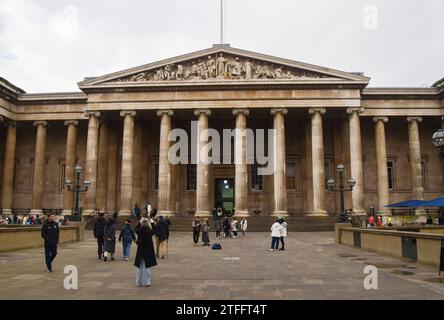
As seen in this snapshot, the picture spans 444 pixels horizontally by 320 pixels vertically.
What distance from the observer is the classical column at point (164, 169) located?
36.6 meters

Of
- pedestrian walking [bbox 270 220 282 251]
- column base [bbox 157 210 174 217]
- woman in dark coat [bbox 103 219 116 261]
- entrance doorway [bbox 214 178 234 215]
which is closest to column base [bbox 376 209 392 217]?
entrance doorway [bbox 214 178 234 215]

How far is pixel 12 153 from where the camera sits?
42.2 metres

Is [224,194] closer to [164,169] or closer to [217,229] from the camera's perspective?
[164,169]

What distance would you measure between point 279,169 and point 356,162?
6.79 metres

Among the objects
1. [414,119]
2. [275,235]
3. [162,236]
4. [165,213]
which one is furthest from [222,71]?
[162,236]

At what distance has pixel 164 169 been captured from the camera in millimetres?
37125

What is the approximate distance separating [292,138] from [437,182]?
15524mm

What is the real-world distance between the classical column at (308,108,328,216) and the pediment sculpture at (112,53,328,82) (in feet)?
12.1

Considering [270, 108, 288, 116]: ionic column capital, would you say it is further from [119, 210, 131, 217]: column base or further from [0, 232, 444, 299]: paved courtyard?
[0, 232, 444, 299]: paved courtyard

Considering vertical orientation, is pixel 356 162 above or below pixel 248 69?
below

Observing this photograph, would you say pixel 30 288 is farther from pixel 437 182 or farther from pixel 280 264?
pixel 437 182

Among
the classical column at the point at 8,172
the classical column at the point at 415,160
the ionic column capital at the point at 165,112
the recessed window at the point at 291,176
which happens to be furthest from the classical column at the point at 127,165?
the classical column at the point at 415,160

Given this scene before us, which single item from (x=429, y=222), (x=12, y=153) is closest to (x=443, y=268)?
(x=429, y=222)

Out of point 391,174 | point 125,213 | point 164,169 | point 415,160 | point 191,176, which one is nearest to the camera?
point 125,213
